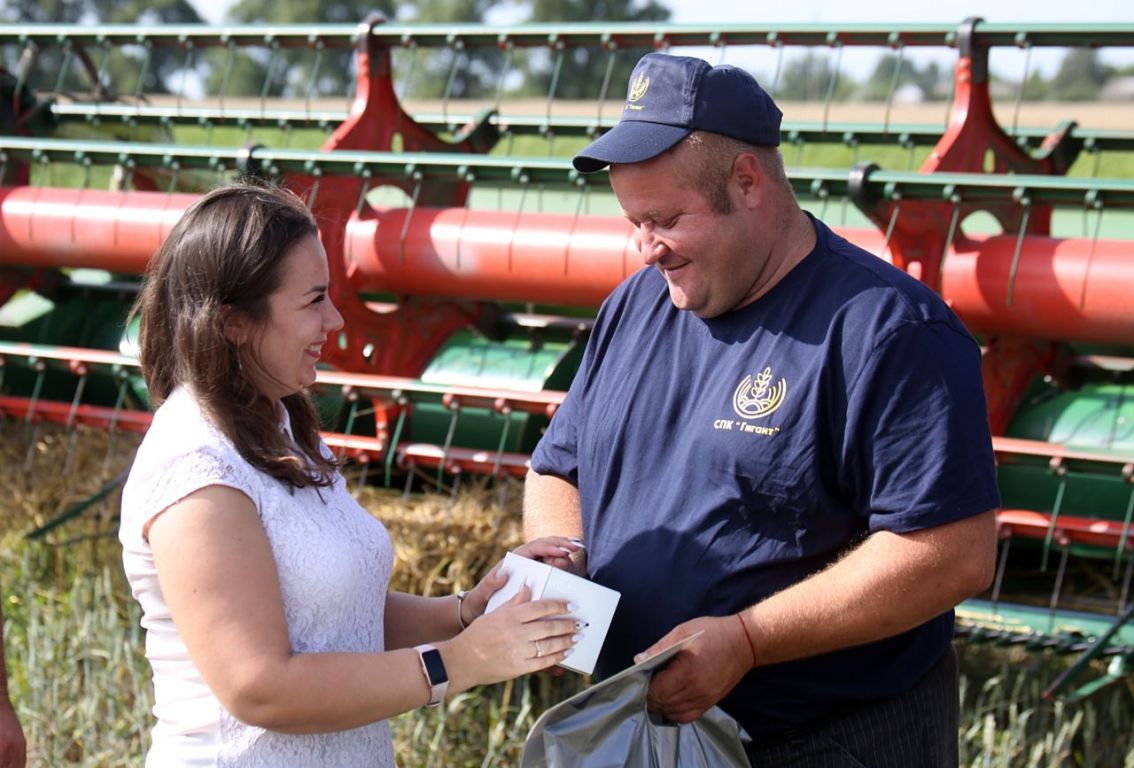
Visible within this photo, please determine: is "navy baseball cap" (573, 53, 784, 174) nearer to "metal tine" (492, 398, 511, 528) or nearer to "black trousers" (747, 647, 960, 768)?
"black trousers" (747, 647, 960, 768)

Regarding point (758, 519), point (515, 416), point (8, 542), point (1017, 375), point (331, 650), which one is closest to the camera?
point (331, 650)

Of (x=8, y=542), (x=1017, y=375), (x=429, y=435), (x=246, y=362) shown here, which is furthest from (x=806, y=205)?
(x=246, y=362)

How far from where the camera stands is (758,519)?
2.28 metres

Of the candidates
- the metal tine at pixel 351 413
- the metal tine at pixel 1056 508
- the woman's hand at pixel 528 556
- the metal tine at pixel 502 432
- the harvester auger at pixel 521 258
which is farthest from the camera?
the metal tine at pixel 351 413

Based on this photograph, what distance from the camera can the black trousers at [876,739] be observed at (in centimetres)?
233

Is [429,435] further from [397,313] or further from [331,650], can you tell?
[331,650]

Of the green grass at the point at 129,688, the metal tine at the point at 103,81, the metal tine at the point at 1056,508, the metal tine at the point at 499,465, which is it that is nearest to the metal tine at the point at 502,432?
the metal tine at the point at 499,465

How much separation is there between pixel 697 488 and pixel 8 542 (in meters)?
3.76

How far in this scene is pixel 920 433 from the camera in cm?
212

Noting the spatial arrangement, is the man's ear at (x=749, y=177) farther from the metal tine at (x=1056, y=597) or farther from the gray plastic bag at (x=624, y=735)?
the metal tine at (x=1056, y=597)

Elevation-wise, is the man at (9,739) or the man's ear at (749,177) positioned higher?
the man's ear at (749,177)

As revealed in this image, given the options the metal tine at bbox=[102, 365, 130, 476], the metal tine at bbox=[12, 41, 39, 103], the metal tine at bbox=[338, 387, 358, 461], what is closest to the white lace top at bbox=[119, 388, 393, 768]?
the metal tine at bbox=[338, 387, 358, 461]

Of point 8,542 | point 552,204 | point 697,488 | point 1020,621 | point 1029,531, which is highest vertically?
point 552,204

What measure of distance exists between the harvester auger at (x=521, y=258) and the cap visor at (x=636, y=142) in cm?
181
